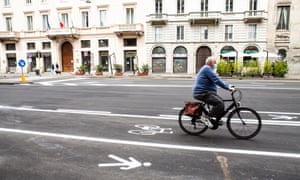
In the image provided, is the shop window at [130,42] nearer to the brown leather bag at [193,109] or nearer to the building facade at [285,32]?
the building facade at [285,32]

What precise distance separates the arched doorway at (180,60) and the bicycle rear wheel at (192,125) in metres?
27.5

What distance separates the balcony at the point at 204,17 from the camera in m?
29.5

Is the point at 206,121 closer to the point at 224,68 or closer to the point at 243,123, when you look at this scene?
the point at 243,123

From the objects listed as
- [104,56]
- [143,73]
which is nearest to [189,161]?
[143,73]

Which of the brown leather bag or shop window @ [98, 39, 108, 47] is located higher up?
shop window @ [98, 39, 108, 47]

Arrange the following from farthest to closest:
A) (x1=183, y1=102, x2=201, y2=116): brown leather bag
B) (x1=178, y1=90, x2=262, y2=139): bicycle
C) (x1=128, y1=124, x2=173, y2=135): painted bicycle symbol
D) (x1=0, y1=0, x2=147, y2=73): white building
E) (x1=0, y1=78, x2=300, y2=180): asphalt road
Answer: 1. (x1=0, y1=0, x2=147, y2=73): white building
2. (x1=128, y1=124, x2=173, y2=135): painted bicycle symbol
3. (x1=183, y1=102, x2=201, y2=116): brown leather bag
4. (x1=178, y1=90, x2=262, y2=139): bicycle
5. (x1=0, y1=78, x2=300, y2=180): asphalt road

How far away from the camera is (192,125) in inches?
210

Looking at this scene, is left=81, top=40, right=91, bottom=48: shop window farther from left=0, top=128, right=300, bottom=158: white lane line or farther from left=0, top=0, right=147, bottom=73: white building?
left=0, top=128, right=300, bottom=158: white lane line

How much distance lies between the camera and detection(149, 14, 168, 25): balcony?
103 ft

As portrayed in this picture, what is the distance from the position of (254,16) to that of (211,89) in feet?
94.0

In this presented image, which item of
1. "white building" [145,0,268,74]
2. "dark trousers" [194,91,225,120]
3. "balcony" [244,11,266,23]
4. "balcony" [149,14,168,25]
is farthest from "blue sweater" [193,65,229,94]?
"balcony" [244,11,266,23]

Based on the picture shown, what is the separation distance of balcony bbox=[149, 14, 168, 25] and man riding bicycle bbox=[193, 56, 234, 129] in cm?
2800

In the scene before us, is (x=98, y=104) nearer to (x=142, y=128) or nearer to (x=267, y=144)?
(x=142, y=128)

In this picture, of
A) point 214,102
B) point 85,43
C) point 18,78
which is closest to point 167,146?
point 214,102
